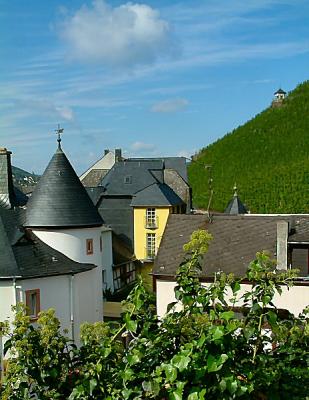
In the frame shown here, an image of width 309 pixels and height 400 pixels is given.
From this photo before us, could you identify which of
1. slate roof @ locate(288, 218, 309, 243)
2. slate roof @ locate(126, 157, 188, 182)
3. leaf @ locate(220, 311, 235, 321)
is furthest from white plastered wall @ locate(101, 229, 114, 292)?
leaf @ locate(220, 311, 235, 321)

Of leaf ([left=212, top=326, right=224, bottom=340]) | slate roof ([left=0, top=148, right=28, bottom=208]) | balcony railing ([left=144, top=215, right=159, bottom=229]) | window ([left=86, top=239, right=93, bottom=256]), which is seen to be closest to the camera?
leaf ([left=212, top=326, right=224, bottom=340])

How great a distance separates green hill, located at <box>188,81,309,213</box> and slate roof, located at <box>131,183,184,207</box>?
10964 millimetres

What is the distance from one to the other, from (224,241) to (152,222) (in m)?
19.4

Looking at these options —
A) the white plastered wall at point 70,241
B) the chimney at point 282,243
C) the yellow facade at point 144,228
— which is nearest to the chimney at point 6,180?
the white plastered wall at point 70,241

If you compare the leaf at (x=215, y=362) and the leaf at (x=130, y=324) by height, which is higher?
the leaf at (x=130, y=324)

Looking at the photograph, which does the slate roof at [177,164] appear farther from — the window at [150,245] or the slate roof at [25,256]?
the slate roof at [25,256]

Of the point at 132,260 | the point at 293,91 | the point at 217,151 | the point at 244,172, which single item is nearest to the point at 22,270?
the point at 132,260

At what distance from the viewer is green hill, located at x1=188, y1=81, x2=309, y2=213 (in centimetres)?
4438

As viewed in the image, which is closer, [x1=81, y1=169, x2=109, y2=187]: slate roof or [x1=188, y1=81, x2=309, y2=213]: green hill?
[x1=188, y1=81, x2=309, y2=213]: green hill

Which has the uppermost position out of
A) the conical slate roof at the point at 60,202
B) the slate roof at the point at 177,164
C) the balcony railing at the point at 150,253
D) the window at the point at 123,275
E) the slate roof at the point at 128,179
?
the slate roof at the point at 177,164

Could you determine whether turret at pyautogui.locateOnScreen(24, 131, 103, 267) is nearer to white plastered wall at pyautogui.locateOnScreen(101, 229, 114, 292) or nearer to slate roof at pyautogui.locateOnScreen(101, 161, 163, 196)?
white plastered wall at pyautogui.locateOnScreen(101, 229, 114, 292)

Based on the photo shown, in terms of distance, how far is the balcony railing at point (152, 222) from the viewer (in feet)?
115

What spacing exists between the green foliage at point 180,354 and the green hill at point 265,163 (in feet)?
122

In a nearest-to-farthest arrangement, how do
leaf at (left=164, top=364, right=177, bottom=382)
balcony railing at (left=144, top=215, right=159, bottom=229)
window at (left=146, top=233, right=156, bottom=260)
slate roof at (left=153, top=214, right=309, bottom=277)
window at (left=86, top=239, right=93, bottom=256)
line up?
leaf at (left=164, top=364, right=177, bottom=382), slate roof at (left=153, top=214, right=309, bottom=277), window at (left=86, top=239, right=93, bottom=256), balcony railing at (left=144, top=215, right=159, bottom=229), window at (left=146, top=233, right=156, bottom=260)
